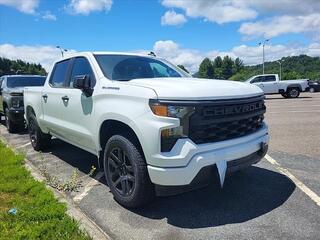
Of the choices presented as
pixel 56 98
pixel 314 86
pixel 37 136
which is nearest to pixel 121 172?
pixel 56 98

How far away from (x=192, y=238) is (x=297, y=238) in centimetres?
100

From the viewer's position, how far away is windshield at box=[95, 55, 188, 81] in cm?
541

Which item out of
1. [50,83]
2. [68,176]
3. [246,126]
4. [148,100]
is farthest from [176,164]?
[50,83]

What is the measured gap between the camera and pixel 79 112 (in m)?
5.59

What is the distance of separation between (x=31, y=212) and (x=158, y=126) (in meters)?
1.77

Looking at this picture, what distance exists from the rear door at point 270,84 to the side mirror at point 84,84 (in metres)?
24.7

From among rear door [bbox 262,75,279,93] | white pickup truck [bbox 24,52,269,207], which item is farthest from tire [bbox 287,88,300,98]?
white pickup truck [bbox 24,52,269,207]

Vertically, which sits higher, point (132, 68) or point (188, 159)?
point (132, 68)

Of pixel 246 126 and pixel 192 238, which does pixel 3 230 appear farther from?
pixel 246 126

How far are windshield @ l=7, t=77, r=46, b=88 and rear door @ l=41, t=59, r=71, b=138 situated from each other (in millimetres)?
5664

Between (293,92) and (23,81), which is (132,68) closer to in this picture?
(23,81)

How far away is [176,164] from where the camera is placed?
3.98m

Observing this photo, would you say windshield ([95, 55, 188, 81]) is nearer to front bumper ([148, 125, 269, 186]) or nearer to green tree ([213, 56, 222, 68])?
front bumper ([148, 125, 269, 186])

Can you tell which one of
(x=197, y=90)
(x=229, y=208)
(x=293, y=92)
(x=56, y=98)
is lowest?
(x=229, y=208)
